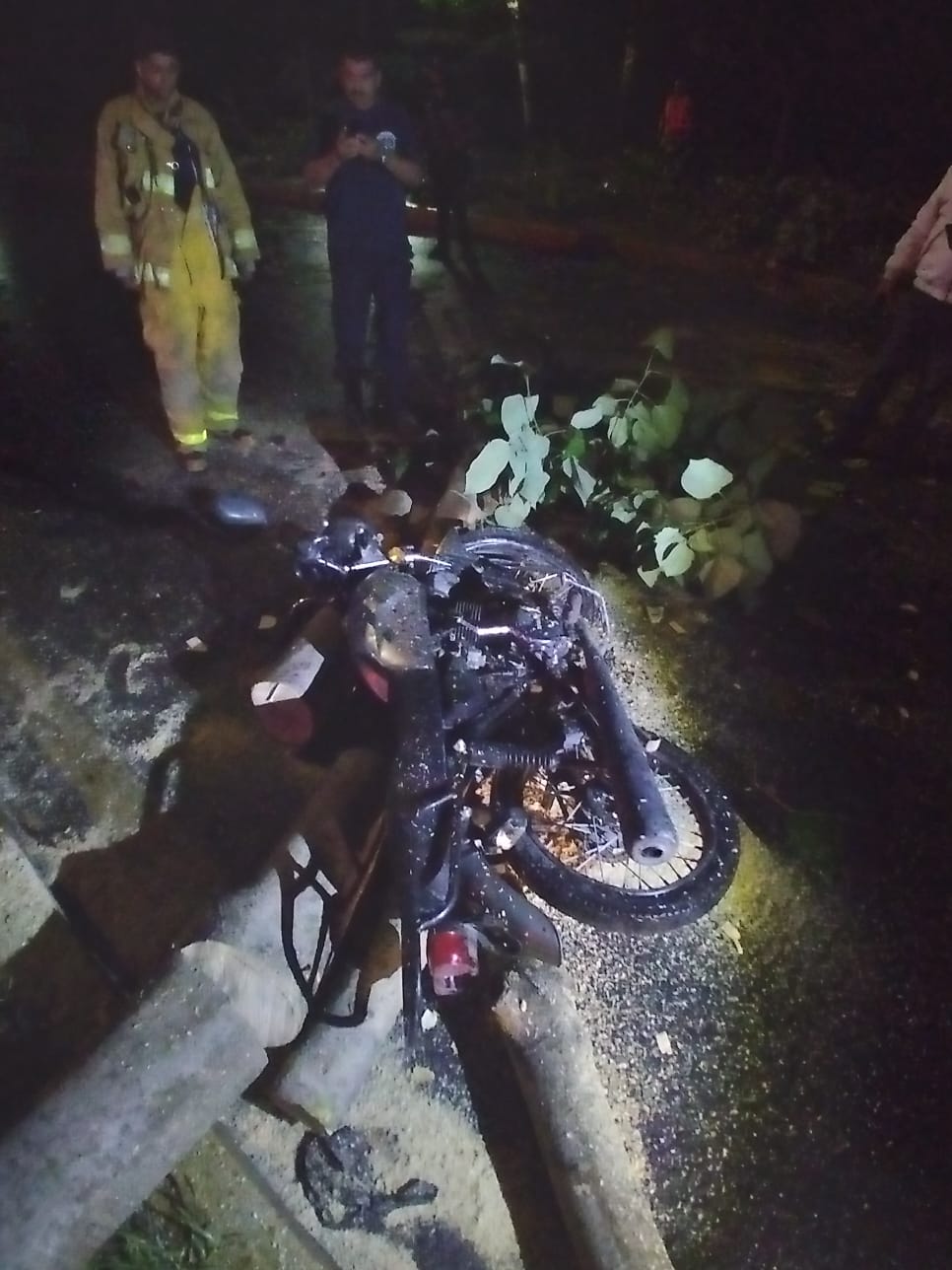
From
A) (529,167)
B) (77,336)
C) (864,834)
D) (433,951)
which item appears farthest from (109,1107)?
(529,167)

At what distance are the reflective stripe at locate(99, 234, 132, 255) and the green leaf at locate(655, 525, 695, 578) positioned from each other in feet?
10.7

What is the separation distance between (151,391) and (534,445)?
308 centimetres

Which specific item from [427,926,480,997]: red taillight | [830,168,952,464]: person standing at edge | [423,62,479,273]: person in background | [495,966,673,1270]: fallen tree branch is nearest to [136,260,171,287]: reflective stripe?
[423,62,479,273]: person in background

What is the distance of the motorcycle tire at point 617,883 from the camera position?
9.77 ft

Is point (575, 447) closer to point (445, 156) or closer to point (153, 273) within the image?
point (153, 273)

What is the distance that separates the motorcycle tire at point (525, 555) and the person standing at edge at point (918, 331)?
10.7 feet

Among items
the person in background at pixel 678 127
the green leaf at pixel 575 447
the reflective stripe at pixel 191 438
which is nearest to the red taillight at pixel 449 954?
the green leaf at pixel 575 447

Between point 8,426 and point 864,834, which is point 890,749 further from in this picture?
point 8,426

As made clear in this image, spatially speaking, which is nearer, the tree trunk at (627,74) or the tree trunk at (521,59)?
the tree trunk at (627,74)

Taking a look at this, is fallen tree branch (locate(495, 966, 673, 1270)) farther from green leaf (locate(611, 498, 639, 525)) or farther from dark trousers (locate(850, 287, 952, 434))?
dark trousers (locate(850, 287, 952, 434))

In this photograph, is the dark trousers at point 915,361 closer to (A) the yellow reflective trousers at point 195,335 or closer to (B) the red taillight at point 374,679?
(A) the yellow reflective trousers at point 195,335

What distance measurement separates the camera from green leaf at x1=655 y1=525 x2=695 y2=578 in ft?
15.3

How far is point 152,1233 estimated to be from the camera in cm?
233

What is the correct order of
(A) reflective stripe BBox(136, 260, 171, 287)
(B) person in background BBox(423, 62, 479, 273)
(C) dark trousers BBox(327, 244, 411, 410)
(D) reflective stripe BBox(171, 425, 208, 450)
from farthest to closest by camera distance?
(B) person in background BBox(423, 62, 479, 273)
(D) reflective stripe BBox(171, 425, 208, 450)
(C) dark trousers BBox(327, 244, 411, 410)
(A) reflective stripe BBox(136, 260, 171, 287)
